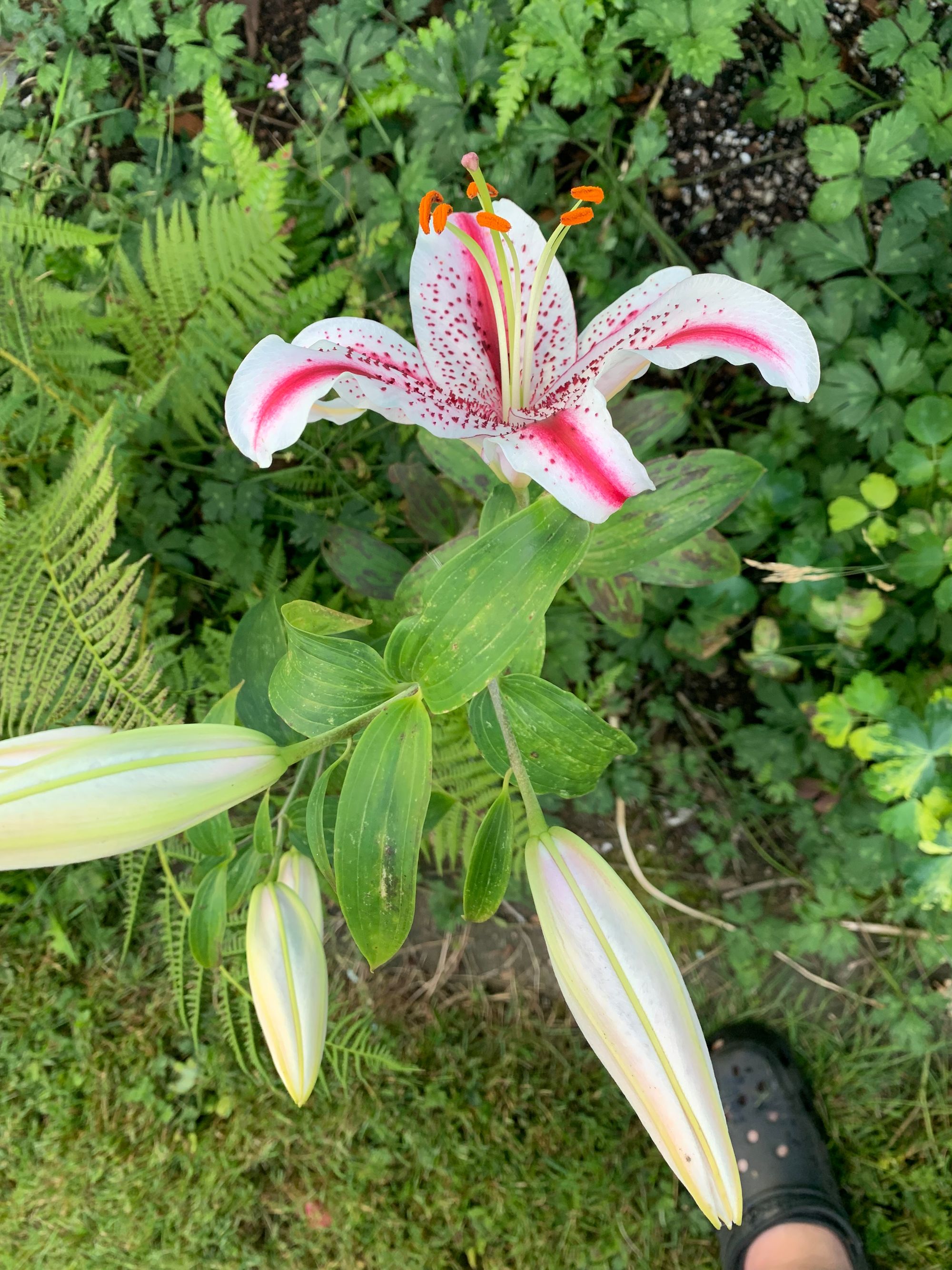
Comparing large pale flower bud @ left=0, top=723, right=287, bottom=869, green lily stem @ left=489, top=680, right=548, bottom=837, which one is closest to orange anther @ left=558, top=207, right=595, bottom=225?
green lily stem @ left=489, top=680, right=548, bottom=837

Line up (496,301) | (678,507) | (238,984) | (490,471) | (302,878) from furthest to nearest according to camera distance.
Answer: (238,984)
(490,471)
(678,507)
(302,878)
(496,301)

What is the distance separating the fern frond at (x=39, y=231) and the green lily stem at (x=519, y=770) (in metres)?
1.00

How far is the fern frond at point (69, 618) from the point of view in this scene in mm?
1138

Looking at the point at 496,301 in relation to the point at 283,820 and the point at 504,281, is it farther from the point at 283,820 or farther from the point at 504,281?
the point at 283,820

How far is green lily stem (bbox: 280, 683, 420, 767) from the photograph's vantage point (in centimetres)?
69

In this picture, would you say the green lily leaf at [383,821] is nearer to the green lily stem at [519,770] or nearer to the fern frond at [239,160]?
the green lily stem at [519,770]

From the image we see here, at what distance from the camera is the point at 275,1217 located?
1550 mm

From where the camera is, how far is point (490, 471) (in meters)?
1.06

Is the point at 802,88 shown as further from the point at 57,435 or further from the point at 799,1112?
the point at 799,1112

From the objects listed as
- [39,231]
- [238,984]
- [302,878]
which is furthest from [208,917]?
[39,231]

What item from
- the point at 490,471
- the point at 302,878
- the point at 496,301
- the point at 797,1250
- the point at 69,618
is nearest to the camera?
the point at 496,301

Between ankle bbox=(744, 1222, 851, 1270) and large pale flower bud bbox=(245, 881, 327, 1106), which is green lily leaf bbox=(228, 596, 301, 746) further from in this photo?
ankle bbox=(744, 1222, 851, 1270)

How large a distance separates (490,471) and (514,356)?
352 mm

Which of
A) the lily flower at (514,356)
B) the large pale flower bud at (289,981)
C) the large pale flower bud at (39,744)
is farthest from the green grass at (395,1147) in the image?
the lily flower at (514,356)
